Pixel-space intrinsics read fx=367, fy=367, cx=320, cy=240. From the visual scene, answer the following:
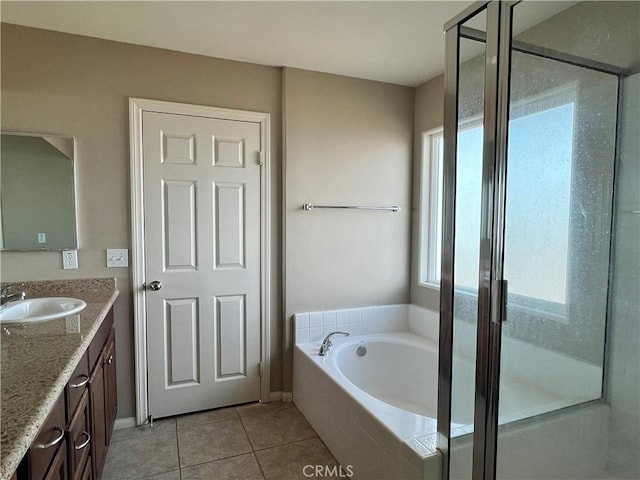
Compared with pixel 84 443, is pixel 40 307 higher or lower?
higher

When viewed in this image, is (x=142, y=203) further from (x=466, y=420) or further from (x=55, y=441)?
(x=466, y=420)

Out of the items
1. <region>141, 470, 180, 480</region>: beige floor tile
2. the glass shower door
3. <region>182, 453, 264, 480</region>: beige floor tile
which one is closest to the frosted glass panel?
the glass shower door

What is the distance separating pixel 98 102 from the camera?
2.22m

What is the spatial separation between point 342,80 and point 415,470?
98.0 inches

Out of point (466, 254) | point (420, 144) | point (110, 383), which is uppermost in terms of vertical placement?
point (420, 144)

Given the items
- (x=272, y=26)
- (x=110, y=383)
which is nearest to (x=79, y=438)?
(x=110, y=383)

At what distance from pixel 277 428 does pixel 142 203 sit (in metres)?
1.68

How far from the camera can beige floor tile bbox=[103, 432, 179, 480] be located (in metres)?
1.94

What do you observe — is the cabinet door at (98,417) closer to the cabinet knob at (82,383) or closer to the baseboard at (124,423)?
the cabinet knob at (82,383)

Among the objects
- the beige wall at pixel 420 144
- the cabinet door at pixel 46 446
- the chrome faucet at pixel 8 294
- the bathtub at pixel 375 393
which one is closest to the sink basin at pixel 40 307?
the chrome faucet at pixel 8 294

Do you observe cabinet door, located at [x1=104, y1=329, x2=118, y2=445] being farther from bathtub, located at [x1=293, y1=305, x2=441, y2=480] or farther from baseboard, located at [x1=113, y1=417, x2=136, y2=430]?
bathtub, located at [x1=293, y1=305, x2=441, y2=480]

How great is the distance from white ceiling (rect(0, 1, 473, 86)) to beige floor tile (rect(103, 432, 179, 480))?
2.41m

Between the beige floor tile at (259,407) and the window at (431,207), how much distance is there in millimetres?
1432

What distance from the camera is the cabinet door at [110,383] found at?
189 centimetres
